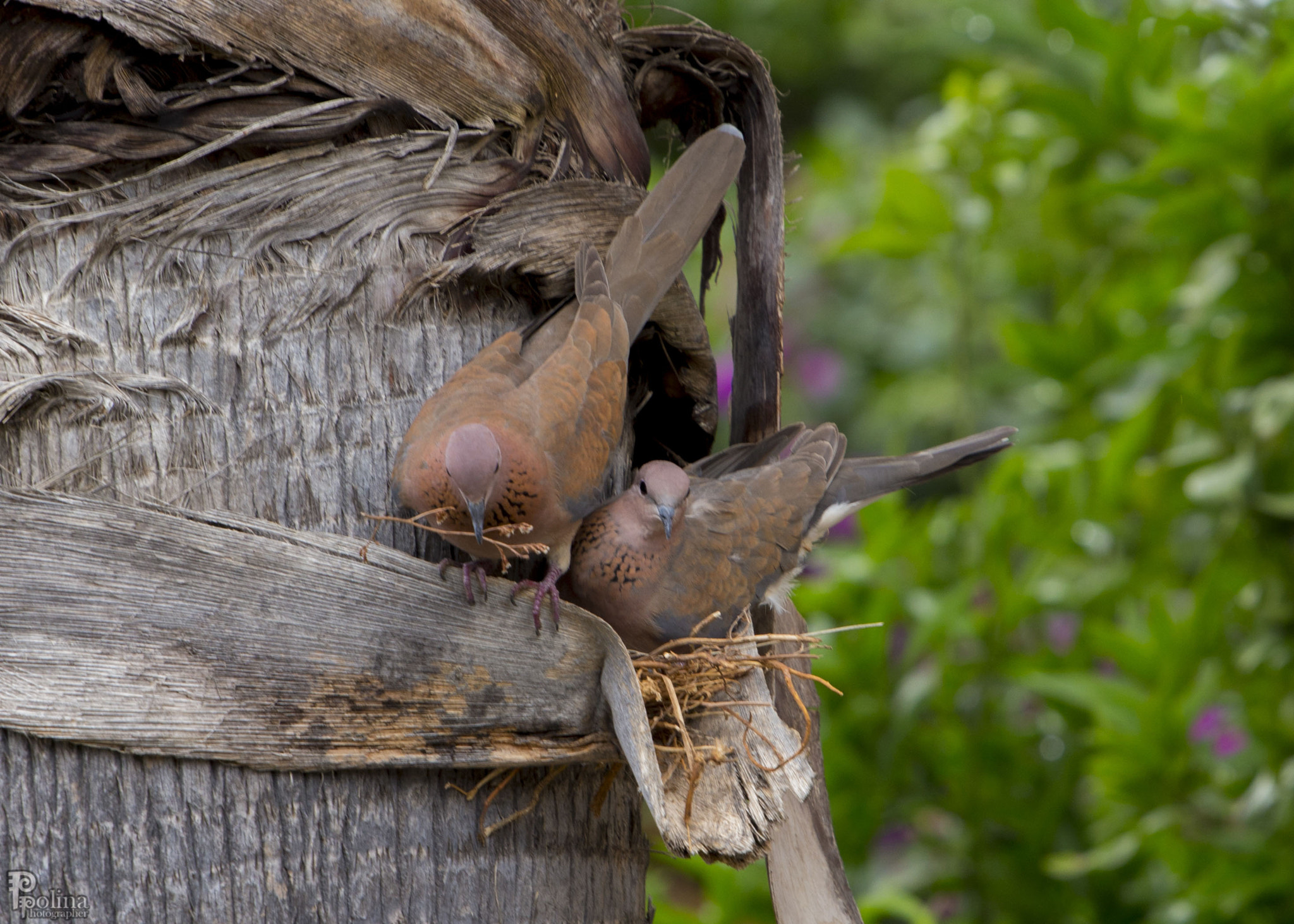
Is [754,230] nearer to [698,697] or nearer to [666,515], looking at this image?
[666,515]

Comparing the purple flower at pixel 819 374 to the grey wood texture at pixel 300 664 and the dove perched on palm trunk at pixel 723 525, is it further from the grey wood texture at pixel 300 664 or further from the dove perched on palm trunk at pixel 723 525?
the grey wood texture at pixel 300 664

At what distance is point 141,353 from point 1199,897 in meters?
2.29

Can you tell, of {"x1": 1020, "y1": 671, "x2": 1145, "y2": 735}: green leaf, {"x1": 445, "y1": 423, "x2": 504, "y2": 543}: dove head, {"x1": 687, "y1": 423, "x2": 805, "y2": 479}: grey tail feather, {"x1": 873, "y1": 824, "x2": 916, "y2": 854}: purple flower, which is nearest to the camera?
{"x1": 445, "y1": 423, "x2": 504, "y2": 543}: dove head

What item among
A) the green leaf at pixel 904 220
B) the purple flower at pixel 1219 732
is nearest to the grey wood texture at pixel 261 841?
the green leaf at pixel 904 220

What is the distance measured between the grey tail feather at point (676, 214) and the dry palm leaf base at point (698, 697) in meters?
0.48

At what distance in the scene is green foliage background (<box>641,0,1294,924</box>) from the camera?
243cm

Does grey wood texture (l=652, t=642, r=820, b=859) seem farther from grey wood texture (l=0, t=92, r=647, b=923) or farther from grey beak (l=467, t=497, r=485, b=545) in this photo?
grey beak (l=467, t=497, r=485, b=545)

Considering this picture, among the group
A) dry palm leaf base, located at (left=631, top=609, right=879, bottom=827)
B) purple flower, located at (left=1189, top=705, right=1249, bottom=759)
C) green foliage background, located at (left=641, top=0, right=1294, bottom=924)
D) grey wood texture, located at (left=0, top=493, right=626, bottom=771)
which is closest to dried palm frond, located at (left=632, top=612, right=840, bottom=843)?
dry palm leaf base, located at (left=631, top=609, right=879, bottom=827)

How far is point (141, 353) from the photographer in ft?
3.94

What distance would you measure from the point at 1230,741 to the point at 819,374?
7.93 feet

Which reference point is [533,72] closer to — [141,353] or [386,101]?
[386,101]

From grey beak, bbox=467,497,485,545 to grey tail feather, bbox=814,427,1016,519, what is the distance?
86 cm

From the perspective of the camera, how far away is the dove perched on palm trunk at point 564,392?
1.40 metres
